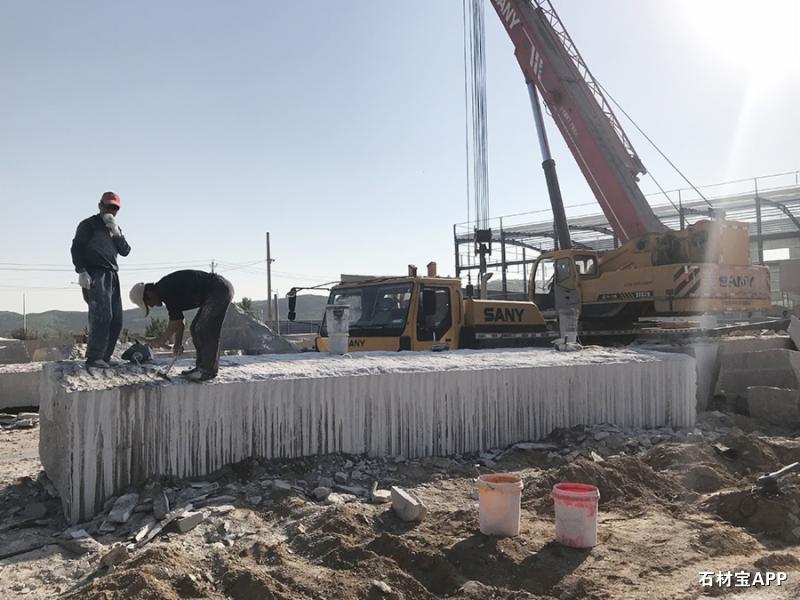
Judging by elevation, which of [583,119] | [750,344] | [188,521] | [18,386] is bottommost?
[188,521]

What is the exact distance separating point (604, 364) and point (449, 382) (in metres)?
2.32

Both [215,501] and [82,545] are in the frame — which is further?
[215,501]

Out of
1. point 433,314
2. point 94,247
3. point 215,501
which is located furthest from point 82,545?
point 433,314

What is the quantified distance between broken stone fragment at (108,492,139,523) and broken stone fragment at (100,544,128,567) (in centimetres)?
64

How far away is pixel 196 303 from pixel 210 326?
0.25 meters

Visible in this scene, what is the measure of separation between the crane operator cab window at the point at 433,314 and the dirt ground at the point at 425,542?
320cm

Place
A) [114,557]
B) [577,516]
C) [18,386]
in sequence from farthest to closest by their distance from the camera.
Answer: [18,386]
[577,516]
[114,557]

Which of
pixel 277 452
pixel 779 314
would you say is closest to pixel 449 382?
pixel 277 452

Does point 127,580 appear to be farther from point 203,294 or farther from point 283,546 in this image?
point 203,294

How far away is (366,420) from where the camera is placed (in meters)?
6.34

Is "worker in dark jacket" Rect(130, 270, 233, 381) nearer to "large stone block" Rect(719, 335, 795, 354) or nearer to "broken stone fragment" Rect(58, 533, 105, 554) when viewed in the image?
"broken stone fragment" Rect(58, 533, 105, 554)

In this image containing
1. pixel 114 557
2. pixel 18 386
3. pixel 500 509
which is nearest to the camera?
pixel 114 557

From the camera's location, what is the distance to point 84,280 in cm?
556

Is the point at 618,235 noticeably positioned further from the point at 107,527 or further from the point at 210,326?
the point at 107,527
